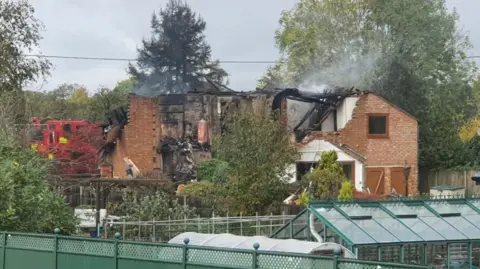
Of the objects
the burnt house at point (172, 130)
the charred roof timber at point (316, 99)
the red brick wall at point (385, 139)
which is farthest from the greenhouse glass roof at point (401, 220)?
the burnt house at point (172, 130)

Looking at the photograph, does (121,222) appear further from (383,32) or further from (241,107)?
(383,32)

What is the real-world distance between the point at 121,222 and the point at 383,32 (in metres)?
32.4

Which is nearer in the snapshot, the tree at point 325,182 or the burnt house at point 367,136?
the tree at point 325,182

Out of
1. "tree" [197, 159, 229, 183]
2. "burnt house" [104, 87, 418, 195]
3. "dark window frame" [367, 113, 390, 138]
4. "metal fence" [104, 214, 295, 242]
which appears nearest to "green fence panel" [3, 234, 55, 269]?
"metal fence" [104, 214, 295, 242]

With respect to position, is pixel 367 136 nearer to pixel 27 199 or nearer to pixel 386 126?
pixel 386 126

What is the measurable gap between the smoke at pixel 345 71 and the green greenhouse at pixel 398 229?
30.0 meters

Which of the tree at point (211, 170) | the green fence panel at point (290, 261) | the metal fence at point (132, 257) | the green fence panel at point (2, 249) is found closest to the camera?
the green fence panel at point (290, 261)

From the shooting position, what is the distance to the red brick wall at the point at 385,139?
45.7 m

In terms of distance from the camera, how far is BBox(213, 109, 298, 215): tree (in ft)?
113

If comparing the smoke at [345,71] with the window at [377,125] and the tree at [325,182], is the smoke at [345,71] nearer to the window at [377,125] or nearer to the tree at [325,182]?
the window at [377,125]

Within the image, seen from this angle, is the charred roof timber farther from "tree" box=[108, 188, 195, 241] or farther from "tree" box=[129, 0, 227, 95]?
"tree" box=[129, 0, 227, 95]

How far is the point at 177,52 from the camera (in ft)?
285

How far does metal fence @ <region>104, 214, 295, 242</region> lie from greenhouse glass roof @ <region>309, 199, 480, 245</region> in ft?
21.7

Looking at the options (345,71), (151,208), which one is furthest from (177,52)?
(151,208)
